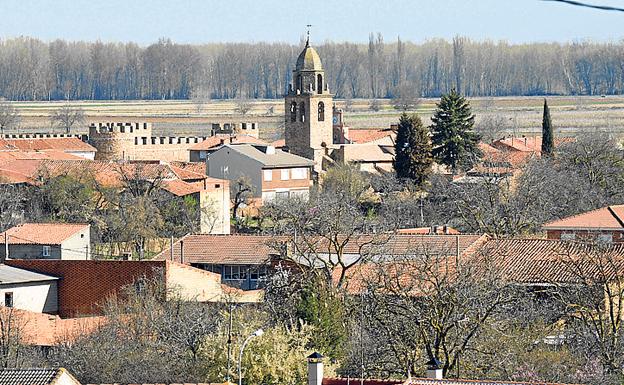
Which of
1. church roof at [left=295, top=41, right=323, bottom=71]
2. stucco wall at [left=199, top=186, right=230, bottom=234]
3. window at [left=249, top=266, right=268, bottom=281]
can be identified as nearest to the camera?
window at [left=249, top=266, right=268, bottom=281]

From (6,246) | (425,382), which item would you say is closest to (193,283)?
(6,246)

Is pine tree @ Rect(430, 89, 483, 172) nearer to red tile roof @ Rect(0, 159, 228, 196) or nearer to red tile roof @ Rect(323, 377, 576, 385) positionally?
red tile roof @ Rect(0, 159, 228, 196)

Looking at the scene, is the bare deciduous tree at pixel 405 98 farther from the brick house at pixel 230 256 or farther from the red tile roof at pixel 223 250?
the brick house at pixel 230 256

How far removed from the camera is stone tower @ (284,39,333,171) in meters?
69.9

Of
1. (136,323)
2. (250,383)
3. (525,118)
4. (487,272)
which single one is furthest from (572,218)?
(525,118)

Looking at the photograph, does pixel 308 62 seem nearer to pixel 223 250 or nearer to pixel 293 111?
pixel 293 111

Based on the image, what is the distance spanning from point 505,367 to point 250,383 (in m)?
3.97

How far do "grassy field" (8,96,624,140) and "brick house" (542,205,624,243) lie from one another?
47570 millimetres

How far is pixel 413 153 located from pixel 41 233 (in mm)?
22502

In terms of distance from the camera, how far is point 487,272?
29141 mm

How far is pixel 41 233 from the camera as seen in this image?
4153cm

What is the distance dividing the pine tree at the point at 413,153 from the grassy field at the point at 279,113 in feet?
99.2

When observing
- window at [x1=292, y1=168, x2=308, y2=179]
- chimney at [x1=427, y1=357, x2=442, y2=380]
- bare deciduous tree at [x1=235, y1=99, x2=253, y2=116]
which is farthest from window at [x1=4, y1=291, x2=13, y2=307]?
bare deciduous tree at [x1=235, y1=99, x2=253, y2=116]

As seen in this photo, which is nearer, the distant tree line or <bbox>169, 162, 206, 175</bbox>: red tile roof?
<bbox>169, 162, 206, 175</bbox>: red tile roof
